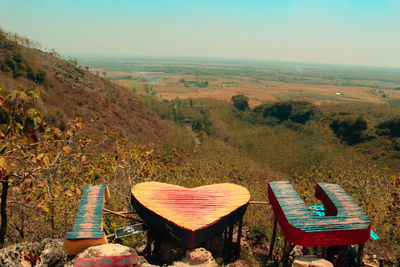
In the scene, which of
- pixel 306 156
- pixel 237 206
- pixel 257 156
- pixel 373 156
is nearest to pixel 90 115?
pixel 257 156

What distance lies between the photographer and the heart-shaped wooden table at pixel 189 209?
714 centimetres

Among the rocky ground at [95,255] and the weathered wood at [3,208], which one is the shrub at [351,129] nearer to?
the rocky ground at [95,255]

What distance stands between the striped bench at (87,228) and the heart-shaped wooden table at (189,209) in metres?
1.19

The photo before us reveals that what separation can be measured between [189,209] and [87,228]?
278 centimetres

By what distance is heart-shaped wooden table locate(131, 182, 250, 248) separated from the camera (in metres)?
7.14

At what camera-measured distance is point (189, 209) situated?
7.84 meters

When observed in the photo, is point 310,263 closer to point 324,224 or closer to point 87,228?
point 324,224

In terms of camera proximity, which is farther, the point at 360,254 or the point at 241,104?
the point at 241,104

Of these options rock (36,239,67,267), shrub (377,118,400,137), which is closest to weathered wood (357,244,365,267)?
rock (36,239,67,267)

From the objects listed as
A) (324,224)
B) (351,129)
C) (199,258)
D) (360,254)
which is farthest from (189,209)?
(351,129)

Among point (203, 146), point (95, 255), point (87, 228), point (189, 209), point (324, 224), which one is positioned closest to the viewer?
point (95, 255)

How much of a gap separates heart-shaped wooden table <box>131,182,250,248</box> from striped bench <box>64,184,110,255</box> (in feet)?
3.91

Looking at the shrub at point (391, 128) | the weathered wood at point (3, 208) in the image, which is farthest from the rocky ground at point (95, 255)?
the shrub at point (391, 128)

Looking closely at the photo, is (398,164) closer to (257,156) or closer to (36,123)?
(257,156)
